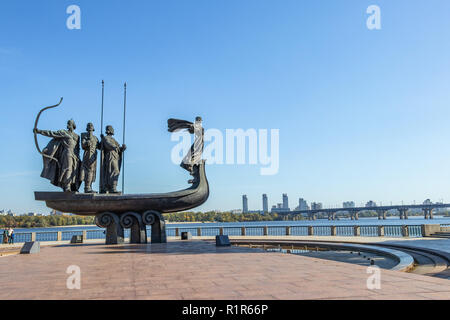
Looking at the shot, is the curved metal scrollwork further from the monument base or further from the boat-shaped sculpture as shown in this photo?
the boat-shaped sculpture

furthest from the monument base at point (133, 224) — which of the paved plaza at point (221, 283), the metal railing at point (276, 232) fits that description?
the paved plaza at point (221, 283)

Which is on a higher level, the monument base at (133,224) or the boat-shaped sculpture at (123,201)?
the boat-shaped sculpture at (123,201)

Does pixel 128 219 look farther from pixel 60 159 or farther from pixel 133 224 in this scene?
pixel 60 159

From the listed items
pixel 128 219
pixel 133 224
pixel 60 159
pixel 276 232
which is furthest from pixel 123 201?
pixel 276 232

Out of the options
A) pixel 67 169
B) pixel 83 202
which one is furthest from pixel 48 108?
pixel 83 202

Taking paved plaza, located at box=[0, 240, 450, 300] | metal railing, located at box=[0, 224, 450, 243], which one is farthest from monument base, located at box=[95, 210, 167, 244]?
paved plaza, located at box=[0, 240, 450, 300]

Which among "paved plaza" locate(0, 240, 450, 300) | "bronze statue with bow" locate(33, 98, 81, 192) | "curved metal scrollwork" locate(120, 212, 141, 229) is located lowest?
"paved plaza" locate(0, 240, 450, 300)

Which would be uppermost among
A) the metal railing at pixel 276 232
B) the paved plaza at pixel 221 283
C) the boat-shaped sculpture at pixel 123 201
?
the boat-shaped sculpture at pixel 123 201

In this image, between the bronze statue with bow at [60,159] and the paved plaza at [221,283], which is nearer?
the paved plaza at [221,283]

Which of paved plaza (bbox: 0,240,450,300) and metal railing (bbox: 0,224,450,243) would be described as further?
metal railing (bbox: 0,224,450,243)

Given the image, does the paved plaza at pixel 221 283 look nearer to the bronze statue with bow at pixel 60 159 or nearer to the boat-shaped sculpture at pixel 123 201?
the boat-shaped sculpture at pixel 123 201
